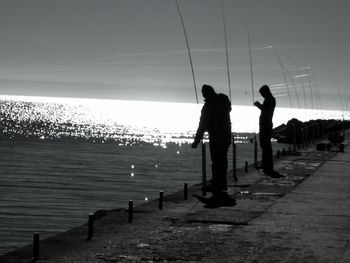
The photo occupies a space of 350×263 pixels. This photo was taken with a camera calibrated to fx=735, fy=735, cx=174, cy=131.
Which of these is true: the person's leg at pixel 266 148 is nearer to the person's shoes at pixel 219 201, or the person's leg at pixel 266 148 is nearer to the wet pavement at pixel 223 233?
the wet pavement at pixel 223 233

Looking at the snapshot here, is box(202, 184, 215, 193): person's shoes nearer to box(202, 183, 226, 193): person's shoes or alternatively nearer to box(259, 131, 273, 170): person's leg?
box(202, 183, 226, 193): person's shoes

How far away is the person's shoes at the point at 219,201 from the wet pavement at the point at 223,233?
0.15 metres

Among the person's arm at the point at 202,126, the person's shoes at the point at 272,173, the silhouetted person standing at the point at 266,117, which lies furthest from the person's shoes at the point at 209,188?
the person's shoes at the point at 272,173

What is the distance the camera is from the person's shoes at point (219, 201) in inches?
439

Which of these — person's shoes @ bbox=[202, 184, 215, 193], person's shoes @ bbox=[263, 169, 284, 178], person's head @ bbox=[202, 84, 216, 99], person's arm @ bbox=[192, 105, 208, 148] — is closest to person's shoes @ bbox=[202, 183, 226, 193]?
person's shoes @ bbox=[202, 184, 215, 193]

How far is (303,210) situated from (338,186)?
12.2 ft

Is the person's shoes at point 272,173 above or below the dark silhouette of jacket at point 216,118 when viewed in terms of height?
below

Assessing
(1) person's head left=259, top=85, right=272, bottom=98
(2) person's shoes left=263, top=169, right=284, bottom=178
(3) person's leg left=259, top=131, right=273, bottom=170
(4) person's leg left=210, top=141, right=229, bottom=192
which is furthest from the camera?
(2) person's shoes left=263, top=169, right=284, bottom=178

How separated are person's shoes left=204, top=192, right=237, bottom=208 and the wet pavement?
6.0 inches

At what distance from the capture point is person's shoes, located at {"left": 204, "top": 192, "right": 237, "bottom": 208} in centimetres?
1116

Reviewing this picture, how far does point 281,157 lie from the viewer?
74.2 ft

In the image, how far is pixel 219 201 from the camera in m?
11.5

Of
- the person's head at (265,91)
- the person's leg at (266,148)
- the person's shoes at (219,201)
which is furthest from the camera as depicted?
the person's leg at (266,148)

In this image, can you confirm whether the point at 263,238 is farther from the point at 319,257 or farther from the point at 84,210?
the point at 84,210
